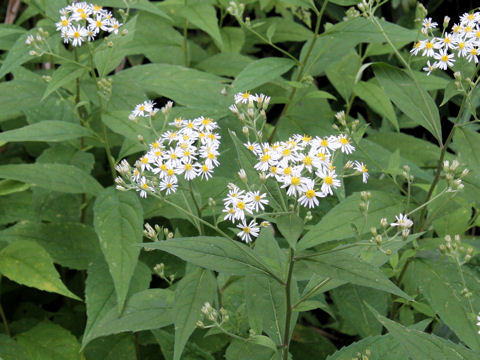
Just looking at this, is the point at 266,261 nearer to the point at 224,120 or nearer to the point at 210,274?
the point at 210,274

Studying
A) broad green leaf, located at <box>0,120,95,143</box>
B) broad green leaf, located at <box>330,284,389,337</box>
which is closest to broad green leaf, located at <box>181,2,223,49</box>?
broad green leaf, located at <box>0,120,95,143</box>

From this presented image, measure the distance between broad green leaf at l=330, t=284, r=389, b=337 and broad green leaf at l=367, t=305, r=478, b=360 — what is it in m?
0.98

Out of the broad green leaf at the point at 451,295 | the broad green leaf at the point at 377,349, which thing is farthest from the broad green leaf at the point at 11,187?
the broad green leaf at the point at 451,295

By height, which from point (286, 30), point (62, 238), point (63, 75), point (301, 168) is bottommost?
point (62, 238)

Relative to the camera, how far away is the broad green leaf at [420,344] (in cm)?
145

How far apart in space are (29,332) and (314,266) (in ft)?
5.07

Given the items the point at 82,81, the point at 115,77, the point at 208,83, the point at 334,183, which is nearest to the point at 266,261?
the point at 334,183

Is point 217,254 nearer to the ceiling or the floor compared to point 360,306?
nearer to the ceiling

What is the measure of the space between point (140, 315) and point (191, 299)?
0.30 meters

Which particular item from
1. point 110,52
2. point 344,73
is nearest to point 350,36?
point 344,73

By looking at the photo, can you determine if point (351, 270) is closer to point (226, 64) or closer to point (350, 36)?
point (350, 36)

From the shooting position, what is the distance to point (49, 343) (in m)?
2.53

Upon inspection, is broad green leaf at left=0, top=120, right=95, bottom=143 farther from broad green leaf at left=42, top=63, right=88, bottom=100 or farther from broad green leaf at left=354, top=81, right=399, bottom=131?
broad green leaf at left=354, top=81, right=399, bottom=131

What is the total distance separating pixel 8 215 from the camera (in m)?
2.82
